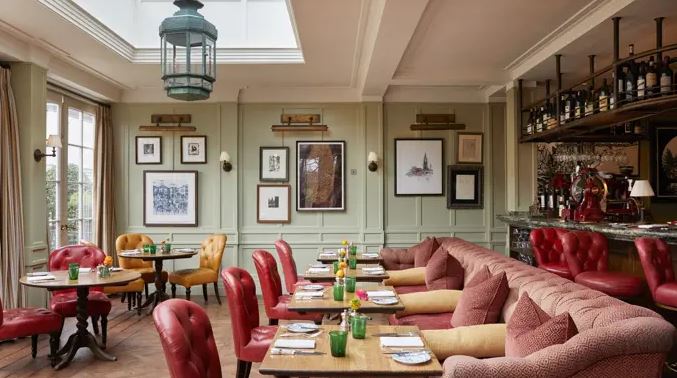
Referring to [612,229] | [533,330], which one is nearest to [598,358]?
[533,330]

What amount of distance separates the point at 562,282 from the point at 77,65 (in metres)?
6.05

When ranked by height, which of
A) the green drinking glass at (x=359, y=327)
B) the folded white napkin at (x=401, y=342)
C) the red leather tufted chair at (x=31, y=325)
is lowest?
the red leather tufted chair at (x=31, y=325)

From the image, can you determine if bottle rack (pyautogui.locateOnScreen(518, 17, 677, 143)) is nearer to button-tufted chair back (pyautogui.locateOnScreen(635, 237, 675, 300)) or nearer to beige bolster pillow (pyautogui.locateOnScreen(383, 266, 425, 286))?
button-tufted chair back (pyautogui.locateOnScreen(635, 237, 675, 300))

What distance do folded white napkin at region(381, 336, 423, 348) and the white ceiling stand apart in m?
2.63

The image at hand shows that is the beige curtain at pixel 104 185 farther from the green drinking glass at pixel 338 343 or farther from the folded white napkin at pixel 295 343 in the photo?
the green drinking glass at pixel 338 343

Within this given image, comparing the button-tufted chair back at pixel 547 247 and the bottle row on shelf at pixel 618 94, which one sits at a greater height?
the bottle row on shelf at pixel 618 94

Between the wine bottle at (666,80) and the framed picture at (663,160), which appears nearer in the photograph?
the wine bottle at (666,80)

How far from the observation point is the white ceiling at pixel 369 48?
16.0ft

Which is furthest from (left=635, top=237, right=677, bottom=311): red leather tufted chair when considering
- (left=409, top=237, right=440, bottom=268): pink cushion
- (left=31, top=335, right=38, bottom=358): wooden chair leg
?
(left=31, top=335, right=38, bottom=358): wooden chair leg

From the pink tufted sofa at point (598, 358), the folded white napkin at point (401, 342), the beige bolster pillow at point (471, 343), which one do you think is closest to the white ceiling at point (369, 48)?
the beige bolster pillow at point (471, 343)

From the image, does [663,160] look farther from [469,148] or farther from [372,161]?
[372,161]

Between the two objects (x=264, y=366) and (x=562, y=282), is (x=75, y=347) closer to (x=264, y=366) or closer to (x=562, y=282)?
(x=264, y=366)

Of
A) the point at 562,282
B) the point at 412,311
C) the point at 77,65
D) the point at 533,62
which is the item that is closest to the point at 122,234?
the point at 77,65

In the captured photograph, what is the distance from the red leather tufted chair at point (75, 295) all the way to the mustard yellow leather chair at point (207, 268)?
128 centimetres
